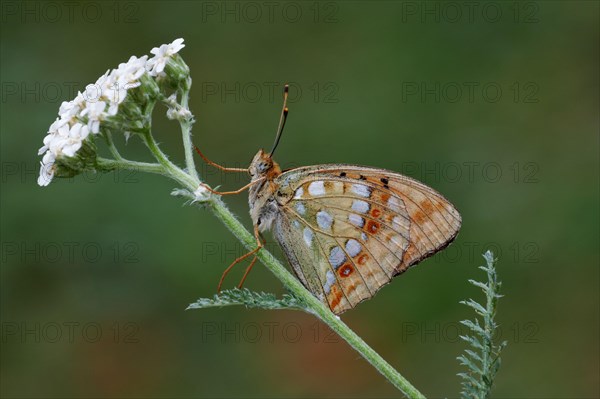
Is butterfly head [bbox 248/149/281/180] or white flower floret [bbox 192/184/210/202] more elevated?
butterfly head [bbox 248/149/281/180]

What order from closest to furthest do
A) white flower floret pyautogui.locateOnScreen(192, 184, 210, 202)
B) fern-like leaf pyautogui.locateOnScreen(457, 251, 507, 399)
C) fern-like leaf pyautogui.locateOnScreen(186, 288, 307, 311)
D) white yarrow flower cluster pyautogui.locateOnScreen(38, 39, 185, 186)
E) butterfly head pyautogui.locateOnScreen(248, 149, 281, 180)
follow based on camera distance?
fern-like leaf pyautogui.locateOnScreen(457, 251, 507, 399) → fern-like leaf pyautogui.locateOnScreen(186, 288, 307, 311) → white flower floret pyautogui.locateOnScreen(192, 184, 210, 202) → white yarrow flower cluster pyautogui.locateOnScreen(38, 39, 185, 186) → butterfly head pyautogui.locateOnScreen(248, 149, 281, 180)

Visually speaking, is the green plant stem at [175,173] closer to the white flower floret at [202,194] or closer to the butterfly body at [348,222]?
the white flower floret at [202,194]

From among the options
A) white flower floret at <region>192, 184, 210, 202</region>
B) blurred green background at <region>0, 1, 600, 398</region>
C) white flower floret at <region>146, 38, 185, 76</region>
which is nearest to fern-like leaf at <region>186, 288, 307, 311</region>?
white flower floret at <region>192, 184, 210, 202</region>

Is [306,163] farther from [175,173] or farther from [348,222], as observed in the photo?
[175,173]

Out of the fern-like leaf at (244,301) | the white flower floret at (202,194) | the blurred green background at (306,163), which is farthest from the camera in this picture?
the blurred green background at (306,163)

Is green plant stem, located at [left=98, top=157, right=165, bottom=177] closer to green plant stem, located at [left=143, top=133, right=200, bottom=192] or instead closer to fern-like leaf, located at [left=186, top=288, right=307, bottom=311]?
green plant stem, located at [left=143, top=133, right=200, bottom=192]

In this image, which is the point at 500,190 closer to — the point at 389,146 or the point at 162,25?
the point at 389,146

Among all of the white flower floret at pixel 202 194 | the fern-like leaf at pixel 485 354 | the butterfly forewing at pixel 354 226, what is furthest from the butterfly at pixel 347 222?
the fern-like leaf at pixel 485 354
